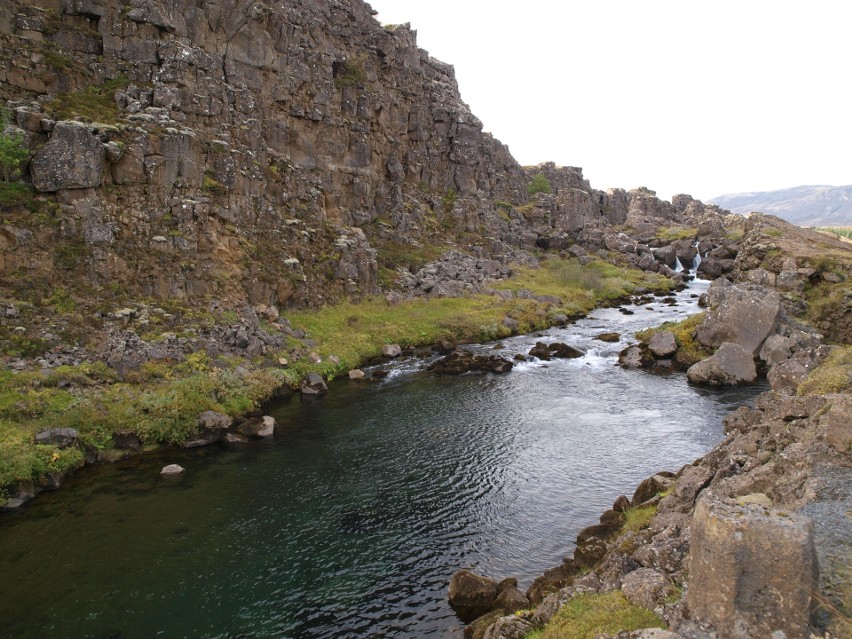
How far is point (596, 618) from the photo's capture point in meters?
12.2

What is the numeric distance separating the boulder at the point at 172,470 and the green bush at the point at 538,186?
106270mm

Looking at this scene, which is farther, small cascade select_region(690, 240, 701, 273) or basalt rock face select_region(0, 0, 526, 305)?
small cascade select_region(690, 240, 701, 273)

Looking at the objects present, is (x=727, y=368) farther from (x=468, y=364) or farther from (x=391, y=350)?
(x=391, y=350)

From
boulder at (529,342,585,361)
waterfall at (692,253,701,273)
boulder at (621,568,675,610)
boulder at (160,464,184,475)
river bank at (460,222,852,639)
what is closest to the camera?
river bank at (460,222,852,639)

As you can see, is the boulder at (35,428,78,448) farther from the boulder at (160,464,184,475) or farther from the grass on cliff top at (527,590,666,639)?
the grass on cliff top at (527,590,666,639)

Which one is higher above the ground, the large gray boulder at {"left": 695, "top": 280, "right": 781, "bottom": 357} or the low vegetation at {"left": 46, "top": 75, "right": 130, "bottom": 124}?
the low vegetation at {"left": 46, "top": 75, "right": 130, "bottom": 124}

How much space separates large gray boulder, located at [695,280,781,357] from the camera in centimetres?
3997

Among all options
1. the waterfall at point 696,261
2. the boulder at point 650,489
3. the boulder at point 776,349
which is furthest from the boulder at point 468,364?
the waterfall at point 696,261

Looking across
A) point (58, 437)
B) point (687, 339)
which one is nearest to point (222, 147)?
point (58, 437)

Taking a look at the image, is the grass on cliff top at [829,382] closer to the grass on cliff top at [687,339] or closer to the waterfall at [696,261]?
the grass on cliff top at [687,339]

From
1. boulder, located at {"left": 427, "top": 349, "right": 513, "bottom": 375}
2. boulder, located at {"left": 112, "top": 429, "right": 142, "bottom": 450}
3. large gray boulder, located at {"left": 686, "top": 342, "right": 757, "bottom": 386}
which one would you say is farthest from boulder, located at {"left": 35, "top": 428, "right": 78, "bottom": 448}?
large gray boulder, located at {"left": 686, "top": 342, "right": 757, "bottom": 386}

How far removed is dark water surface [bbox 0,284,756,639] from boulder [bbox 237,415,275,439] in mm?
751

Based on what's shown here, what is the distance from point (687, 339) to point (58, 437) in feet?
144

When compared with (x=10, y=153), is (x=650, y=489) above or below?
below
